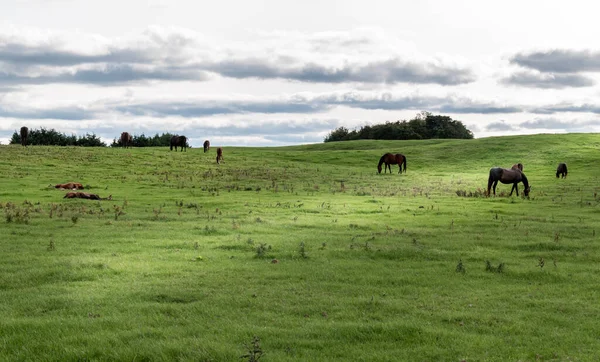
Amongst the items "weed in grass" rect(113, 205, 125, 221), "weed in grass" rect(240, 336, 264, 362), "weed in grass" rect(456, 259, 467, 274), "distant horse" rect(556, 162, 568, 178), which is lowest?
"weed in grass" rect(240, 336, 264, 362)

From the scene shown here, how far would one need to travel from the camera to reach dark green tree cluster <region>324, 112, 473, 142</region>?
119125mm

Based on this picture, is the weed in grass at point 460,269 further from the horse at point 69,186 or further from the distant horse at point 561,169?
the distant horse at point 561,169

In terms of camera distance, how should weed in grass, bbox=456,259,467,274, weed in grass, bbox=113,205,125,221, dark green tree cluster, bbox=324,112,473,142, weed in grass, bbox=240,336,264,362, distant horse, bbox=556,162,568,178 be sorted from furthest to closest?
dark green tree cluster, bbox=324,112,473,142 < distant horse, bbox=556,162,568,178 < weed in grass, bbox=113,205,125,221 < weed in grass, bbox=456,259,467,274 < weed in grass, bbox=240,336,264,362

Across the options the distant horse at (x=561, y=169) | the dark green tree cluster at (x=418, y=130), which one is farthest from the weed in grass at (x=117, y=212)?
the dark green tree cluster at (x=418, y=130)

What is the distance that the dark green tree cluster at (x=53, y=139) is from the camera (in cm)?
7431

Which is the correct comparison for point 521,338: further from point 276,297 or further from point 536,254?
point 536,254

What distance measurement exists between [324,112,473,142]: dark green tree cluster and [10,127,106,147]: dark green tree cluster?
203 ft

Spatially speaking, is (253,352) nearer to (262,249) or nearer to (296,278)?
(296,278)

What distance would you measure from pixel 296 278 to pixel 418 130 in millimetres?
112591

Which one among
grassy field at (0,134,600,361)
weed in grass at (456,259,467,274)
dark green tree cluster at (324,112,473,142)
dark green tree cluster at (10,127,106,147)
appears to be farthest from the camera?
dark green tree cluster at (324,112,473,142)

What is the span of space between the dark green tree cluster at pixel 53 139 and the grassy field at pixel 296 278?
157 ft

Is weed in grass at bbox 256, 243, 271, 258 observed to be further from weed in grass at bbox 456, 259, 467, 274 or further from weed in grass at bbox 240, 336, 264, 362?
weed in grass at bbox 240, 336, 264, 362

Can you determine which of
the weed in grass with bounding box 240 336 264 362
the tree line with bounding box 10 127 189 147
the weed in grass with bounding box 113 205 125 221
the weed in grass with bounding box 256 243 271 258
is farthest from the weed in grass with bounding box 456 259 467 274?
the tree line with bounding box 10 127 189 147

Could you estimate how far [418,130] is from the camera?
121 meters
